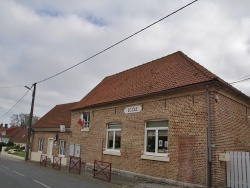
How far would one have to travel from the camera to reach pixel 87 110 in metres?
22.0

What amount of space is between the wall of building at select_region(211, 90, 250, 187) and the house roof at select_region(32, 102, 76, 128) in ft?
48.9

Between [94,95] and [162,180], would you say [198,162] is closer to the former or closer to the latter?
[162,180]

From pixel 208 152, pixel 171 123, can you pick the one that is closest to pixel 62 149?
pixel 171 123

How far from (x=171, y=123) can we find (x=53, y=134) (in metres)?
15.1

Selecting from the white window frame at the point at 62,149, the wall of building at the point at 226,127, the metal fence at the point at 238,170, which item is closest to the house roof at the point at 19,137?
the white window frame at the point at 62,149

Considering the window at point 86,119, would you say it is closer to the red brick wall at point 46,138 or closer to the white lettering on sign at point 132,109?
the red brick wall at point 46,138

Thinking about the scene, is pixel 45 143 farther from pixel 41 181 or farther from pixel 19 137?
pixel 19 137

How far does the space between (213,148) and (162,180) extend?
314cm

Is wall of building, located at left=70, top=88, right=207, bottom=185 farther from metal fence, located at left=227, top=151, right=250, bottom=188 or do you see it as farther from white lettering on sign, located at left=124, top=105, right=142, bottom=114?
metal fence, located at left=227, top=151, right=250, bottom=188

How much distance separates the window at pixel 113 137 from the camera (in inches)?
715

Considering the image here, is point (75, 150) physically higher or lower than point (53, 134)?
lower

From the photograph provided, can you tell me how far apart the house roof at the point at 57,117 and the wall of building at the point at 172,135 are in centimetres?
861

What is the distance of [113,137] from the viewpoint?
18.6 metres

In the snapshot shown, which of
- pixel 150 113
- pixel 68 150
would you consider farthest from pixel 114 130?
pixel 68 150
